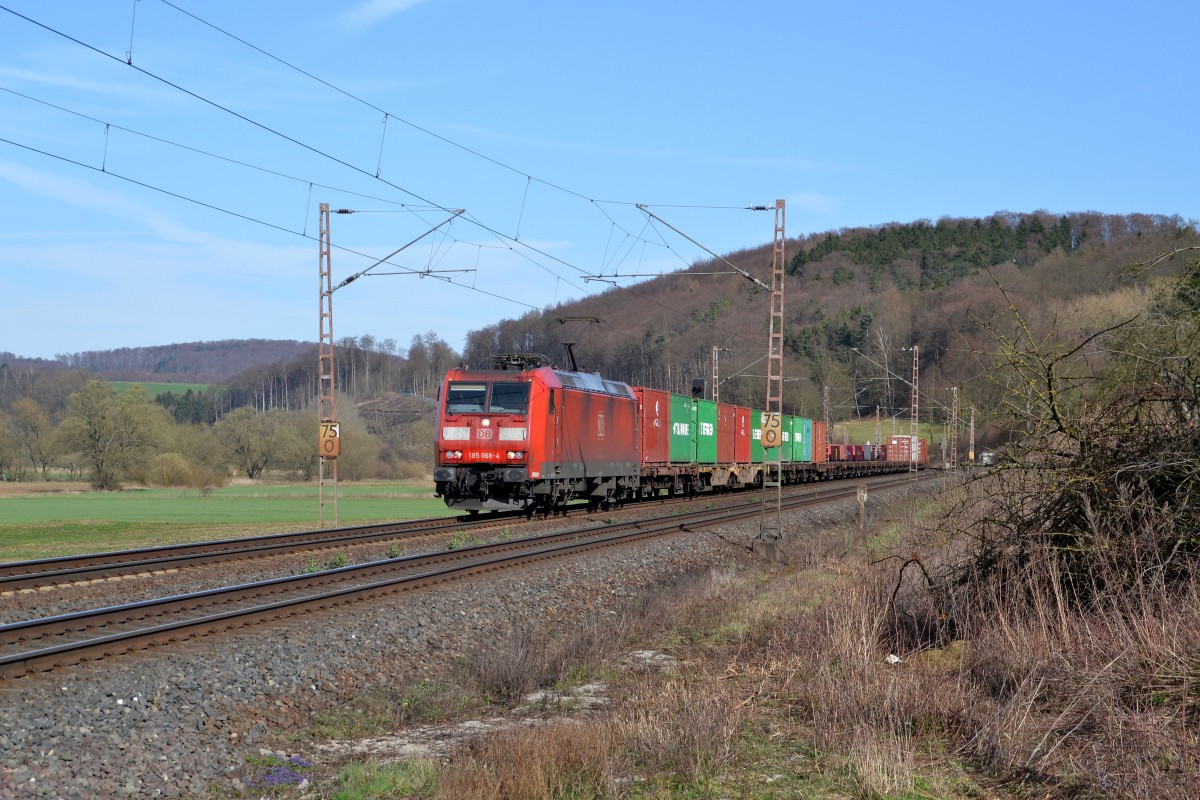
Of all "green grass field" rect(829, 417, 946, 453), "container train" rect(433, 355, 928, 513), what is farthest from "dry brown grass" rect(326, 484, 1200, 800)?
"green grass field" rect(829, 417, 946, 453)

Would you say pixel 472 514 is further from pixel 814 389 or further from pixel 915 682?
pixel 814 389

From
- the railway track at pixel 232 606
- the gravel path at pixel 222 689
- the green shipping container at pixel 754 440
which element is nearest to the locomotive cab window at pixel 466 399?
the railway track at pixel 232 606

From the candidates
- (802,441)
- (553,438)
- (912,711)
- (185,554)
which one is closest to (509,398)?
(553,438)

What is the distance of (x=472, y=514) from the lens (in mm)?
27406

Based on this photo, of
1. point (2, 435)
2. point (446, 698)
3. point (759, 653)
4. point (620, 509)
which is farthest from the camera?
point (2, 435)

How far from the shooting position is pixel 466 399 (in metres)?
24.9

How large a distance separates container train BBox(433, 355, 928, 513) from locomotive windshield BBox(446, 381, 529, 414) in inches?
0.9

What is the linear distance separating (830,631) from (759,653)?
2.75 feet

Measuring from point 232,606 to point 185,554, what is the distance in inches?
252

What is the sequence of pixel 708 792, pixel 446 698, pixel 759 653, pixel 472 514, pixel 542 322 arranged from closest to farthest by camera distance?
pixel 708 792 < pixel 446 698 < pixel 759 653 < pixel 472 514 < pixel 542 322

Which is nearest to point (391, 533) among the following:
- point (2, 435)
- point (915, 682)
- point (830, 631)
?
point (830, 631)

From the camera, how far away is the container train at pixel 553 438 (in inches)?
960

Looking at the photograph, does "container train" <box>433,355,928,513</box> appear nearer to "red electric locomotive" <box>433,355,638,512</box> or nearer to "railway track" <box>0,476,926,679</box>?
"red electric locomotive" <box>433,355,638,512</box>

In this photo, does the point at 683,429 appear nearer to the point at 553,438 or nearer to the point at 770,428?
the point at 553,438
